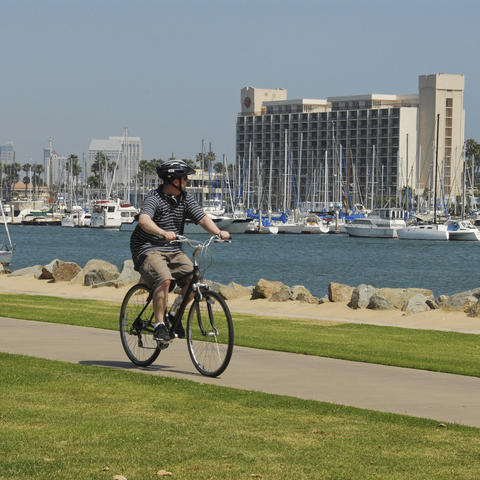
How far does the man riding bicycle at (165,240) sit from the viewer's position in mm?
10531

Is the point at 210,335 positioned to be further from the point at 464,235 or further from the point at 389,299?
the point at 464,235

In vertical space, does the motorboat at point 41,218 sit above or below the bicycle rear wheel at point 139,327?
below

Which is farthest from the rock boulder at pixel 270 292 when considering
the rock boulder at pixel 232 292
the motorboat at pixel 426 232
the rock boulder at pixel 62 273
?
the motorboat at pixel 426 232

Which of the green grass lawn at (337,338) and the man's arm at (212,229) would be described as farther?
the green grass lawn at (337,338)

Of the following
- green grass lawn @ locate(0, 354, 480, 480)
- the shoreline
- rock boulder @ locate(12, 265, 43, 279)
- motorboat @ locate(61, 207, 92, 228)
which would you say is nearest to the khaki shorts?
green grass lawn @ locate(0, 354, 480, 480)

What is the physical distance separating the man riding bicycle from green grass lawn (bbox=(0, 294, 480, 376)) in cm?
275

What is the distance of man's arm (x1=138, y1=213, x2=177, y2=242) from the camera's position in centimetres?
1027

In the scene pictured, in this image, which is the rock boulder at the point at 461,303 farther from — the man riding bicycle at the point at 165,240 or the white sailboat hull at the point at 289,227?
the white sailboat hull at the point at 289,227

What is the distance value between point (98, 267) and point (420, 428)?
25014 millimetres

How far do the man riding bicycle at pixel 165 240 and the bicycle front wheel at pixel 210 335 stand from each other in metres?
0.25

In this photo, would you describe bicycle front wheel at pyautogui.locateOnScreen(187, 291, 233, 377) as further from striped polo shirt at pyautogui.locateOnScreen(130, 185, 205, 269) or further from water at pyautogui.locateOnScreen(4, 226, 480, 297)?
water at pyautogui.locateOnScreen(4, 226, 480, 297)

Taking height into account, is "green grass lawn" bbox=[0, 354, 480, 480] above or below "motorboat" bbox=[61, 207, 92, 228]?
above

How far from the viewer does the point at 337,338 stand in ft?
50.4

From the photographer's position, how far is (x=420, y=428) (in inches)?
318
